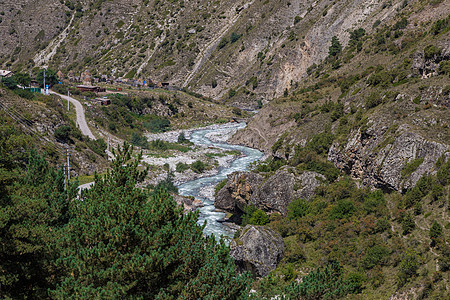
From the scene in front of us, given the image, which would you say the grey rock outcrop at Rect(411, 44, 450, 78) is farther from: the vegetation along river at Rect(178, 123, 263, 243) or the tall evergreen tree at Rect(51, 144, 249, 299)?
the tall evergreen tree at Rect(51, 144, 249, 299)

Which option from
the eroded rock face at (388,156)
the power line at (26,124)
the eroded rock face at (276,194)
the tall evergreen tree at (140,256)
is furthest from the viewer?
the power line at (26,124)

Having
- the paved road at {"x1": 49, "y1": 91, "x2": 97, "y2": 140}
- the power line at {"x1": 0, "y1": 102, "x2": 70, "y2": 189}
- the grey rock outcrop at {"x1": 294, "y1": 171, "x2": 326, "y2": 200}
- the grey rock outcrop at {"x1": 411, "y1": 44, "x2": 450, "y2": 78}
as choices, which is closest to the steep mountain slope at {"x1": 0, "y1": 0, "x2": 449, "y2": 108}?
the paved road at {"x1": 49, "y1": 91, "x2": 97, "y2": 140}

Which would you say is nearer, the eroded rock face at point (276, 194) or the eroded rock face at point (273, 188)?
the eroded rock face at point (273, 188)

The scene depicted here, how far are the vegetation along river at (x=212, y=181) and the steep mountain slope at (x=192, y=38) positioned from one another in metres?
32.0

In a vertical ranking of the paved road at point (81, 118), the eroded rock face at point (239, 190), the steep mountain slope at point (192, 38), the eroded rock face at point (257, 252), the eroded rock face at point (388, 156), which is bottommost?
the eroded rock face at point (257, 252)

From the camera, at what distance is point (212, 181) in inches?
2495

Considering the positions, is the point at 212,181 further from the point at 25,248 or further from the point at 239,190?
the point at 25,248

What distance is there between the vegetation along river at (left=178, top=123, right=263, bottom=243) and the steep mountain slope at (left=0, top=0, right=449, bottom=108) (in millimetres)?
32028

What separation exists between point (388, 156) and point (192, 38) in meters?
138

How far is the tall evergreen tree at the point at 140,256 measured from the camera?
16.7 meters

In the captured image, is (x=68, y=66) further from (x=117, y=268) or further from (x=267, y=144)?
(x=117, y=268)

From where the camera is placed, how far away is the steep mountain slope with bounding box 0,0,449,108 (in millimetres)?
120812

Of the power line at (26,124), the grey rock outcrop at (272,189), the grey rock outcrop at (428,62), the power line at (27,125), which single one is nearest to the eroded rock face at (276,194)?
the grey rock outcrop at (272,189)

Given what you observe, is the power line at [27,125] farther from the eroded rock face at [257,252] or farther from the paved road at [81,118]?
the eroded rock face at [257,252]
